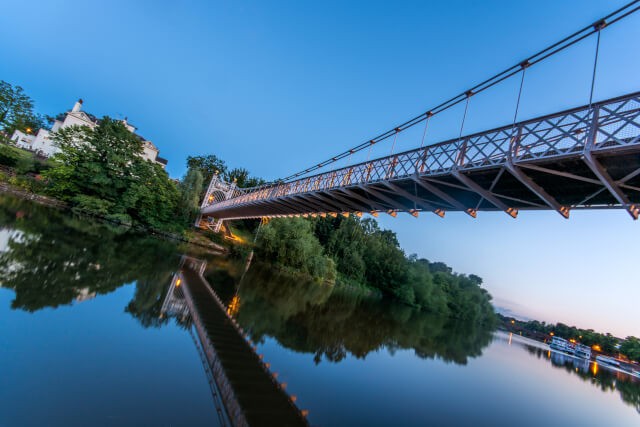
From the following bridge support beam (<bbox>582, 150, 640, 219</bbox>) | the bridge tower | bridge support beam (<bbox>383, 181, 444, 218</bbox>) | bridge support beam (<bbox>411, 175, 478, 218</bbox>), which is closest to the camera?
bridge support beam (<bbox>582, 150, 640, 219</bbox>)

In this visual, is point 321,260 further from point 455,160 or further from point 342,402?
point 342,402

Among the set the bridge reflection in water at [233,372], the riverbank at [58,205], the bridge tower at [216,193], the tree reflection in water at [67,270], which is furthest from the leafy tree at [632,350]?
the riverbank at [58,205]

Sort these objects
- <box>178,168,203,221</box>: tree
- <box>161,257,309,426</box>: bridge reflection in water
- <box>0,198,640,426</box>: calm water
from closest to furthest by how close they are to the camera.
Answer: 1. <box>0,198,640,426</box>: calm water
2. <box>161,257,309,426</box>: bridge reflection in water
3. <box>178,168,203,221</box>: tree

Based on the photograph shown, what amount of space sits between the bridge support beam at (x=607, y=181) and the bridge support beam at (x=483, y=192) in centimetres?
274

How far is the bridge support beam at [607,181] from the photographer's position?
568cm

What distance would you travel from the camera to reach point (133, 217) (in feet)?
87.1

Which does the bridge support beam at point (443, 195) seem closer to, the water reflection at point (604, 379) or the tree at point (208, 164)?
the water reflection at point (604, 379)

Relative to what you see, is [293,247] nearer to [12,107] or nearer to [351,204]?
[351,204]

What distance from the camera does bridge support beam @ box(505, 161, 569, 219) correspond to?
7109mm

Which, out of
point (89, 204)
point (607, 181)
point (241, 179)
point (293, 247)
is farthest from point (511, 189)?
point (241, 179)

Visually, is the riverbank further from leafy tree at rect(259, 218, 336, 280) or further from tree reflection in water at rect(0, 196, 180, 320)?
tree reflection in water at rect(0, 196, 180, 320)

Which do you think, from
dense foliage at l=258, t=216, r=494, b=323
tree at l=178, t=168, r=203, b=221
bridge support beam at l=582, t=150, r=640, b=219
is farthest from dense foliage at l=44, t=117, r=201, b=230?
bridge support beam at l=582, t=150, r=640, b=219

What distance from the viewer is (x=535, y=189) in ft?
24.6

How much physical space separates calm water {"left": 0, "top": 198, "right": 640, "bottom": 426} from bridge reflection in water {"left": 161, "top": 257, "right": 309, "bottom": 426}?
41 mm
